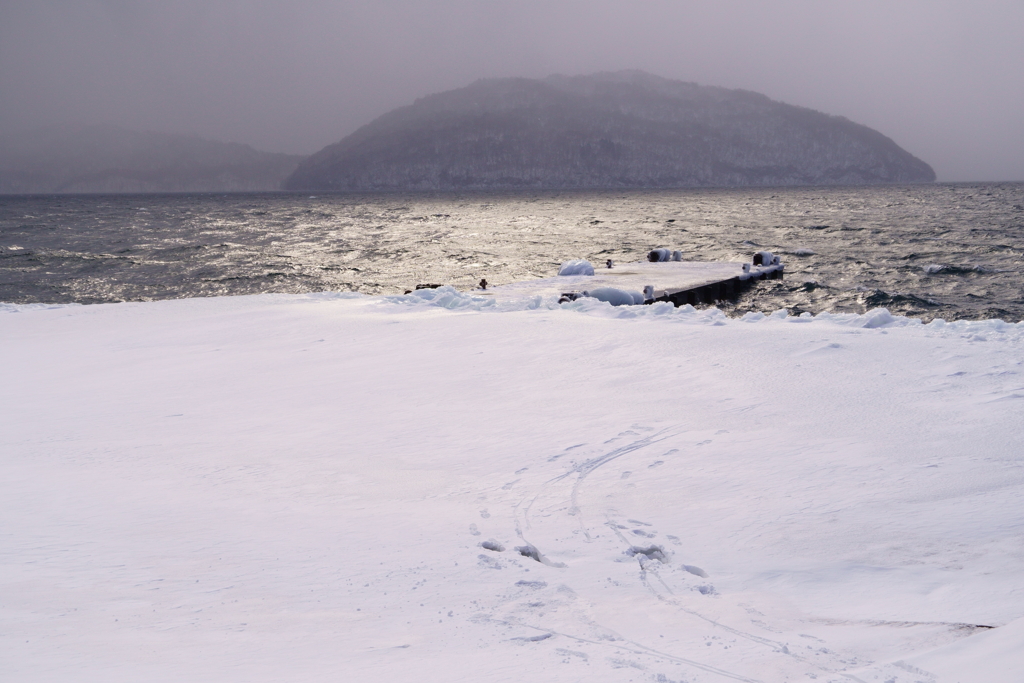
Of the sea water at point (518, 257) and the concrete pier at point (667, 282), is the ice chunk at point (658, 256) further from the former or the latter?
the sea water at point (518, 257)

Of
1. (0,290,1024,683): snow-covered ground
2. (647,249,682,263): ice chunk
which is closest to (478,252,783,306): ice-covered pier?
(647,249,682,263): ice chunk

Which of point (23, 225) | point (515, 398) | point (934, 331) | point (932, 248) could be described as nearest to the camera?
point (515, 398)

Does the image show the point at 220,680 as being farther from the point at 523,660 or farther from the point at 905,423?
the point at 905,423

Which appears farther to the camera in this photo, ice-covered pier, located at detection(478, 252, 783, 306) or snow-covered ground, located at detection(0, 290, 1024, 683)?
ice-covered pier, located at detection(478, 252, 783, 306)

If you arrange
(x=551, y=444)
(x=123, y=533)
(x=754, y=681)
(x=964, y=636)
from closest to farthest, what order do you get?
(x=754, y=681) < (x=964, y=636) < (x=123, y=533) < (x=551, y=444)

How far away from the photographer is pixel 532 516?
4898mm

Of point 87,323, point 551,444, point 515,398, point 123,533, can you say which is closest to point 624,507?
point 551,444

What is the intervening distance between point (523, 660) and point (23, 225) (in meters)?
77.3

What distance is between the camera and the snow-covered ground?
3395 millimetres

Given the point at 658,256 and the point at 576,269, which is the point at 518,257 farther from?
the point at 576,269

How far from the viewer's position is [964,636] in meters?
3.33

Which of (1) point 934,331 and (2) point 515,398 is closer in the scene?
(2) point 515,398

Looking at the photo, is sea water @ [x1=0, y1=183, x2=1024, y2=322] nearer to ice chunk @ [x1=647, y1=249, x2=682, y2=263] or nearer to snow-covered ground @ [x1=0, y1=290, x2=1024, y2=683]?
ice chunk @ [x1=647, y1=249, x2=682, y2=263]

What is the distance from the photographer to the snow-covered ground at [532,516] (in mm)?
3395
